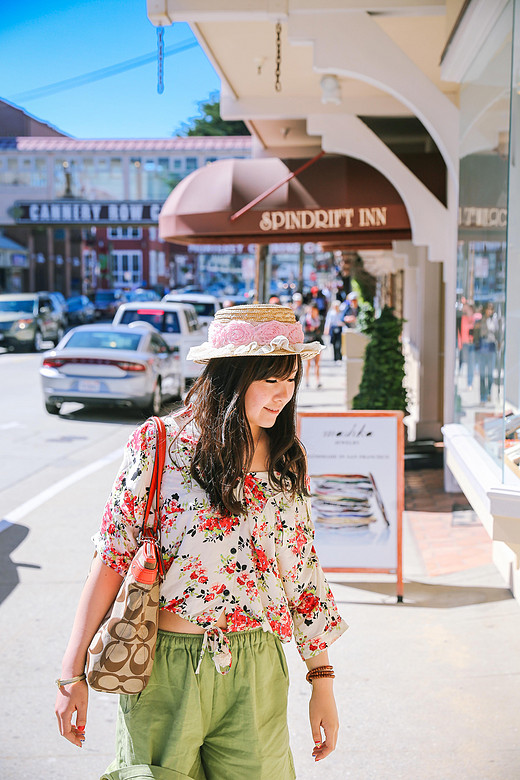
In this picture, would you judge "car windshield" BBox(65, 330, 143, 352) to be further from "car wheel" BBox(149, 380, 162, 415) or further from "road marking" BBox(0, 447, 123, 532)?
"road marking" BBox(0, 447, 123, 532)

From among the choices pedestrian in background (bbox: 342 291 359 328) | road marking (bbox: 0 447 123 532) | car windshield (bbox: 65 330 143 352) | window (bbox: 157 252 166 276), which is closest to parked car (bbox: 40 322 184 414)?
car windshield (bbox: 65 330 143 352)

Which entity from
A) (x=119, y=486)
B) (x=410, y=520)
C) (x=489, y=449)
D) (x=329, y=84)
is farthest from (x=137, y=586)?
(x=329, y=84)

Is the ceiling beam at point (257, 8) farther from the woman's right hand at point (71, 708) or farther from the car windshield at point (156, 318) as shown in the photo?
the car windshield at point (156, 318)

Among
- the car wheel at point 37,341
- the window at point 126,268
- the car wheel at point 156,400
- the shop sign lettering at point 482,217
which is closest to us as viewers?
the shop sign lettering at point 482,217

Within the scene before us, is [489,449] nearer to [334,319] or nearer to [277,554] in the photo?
[277,554]

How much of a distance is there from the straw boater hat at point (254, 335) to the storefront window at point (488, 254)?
6.18 feet

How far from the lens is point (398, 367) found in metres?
9.33

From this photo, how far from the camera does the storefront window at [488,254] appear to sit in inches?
164

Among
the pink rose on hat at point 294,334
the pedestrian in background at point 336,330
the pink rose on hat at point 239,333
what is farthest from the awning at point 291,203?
the pedestrian in background at point 336,330

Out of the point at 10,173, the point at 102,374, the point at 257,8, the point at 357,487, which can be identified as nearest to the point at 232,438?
the point at 357,487

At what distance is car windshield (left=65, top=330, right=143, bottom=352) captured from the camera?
46.4 ft

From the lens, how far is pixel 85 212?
133 feet

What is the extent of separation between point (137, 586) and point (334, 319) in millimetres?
23598

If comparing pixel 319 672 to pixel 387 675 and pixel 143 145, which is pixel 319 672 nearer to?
pixel 387 675
